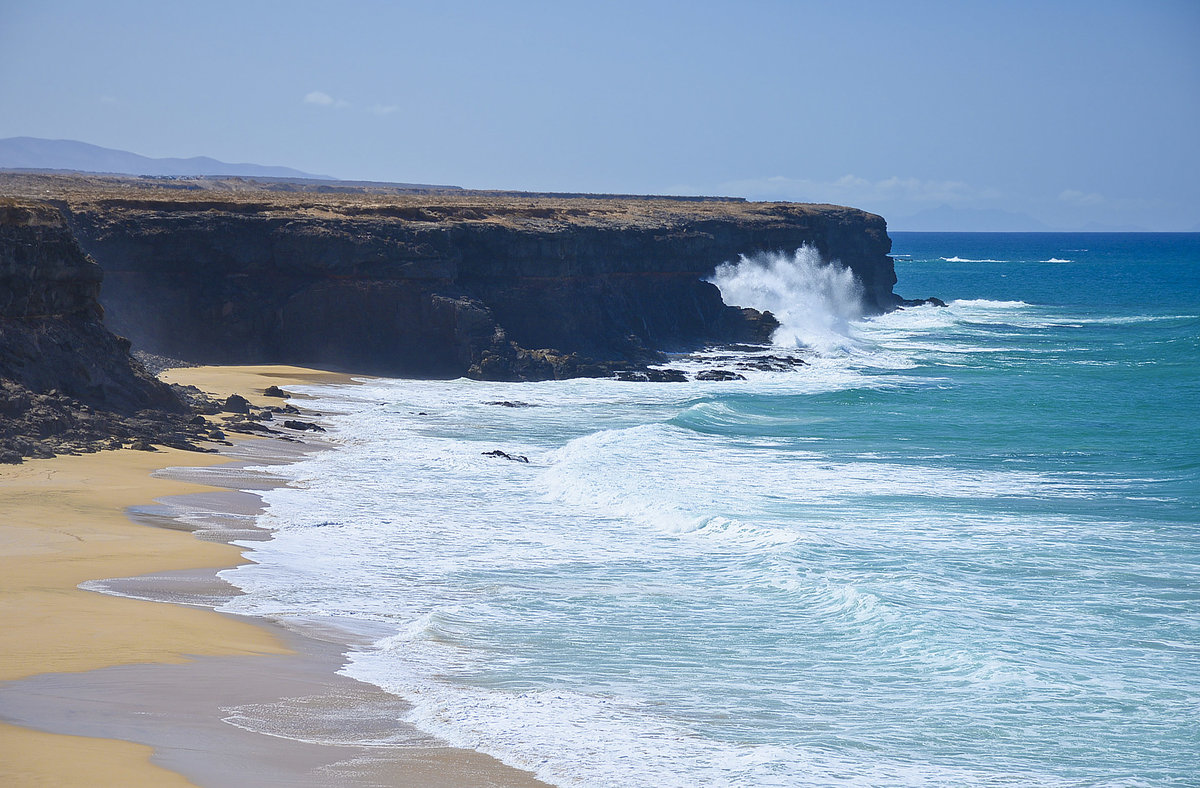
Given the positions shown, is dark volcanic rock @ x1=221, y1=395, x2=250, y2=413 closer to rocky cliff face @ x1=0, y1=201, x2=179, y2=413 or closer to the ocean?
the ocean

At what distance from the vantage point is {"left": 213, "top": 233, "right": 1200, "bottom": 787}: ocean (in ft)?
28.9

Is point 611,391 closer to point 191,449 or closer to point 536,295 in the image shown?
point 536,295

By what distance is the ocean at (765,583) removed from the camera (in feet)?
28.9

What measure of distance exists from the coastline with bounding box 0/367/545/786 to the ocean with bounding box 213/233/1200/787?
33 cm

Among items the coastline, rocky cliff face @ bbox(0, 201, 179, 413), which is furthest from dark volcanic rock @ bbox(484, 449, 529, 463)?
the coastline

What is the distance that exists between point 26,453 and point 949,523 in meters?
13.3

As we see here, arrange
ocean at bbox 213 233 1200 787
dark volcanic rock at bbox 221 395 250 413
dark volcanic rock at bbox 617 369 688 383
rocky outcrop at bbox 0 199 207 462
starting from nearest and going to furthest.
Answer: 1. ocean at bbox 213 233 1200 787
2. rocky outcrop at bbox 0 199 207 462
3. dark volcanic rock at bbox 221 395 250 413
4. dark volcanic rock at bbox 617 369 688 383

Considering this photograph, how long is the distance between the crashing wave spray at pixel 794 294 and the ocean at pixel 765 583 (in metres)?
18.6

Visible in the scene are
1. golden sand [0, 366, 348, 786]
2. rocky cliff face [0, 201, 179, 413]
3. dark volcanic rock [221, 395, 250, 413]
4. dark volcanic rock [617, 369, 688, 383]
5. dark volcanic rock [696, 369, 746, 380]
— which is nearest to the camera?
golden sand [0, 366, 348, 786]

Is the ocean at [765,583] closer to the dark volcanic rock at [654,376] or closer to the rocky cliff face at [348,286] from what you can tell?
the dark volcanic rock at [654,376]

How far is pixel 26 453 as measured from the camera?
55.9ft

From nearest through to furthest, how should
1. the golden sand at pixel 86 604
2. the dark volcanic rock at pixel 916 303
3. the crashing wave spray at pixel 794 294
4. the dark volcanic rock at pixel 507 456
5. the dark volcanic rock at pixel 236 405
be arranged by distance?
the golden sand at pixel 86 604 → the dark volcanic rock at pixel 507 456 → the dark volcanic rock at pixel 236 405 → the crashing wave spray at pixel 794 294 → the dark volcanic rock at pixel 916 303

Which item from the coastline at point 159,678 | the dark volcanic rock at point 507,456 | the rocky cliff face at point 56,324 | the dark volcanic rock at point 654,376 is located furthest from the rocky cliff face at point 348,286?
the coastline at point 159,678

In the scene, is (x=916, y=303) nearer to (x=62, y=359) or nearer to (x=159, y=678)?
(x=62, y=359)
